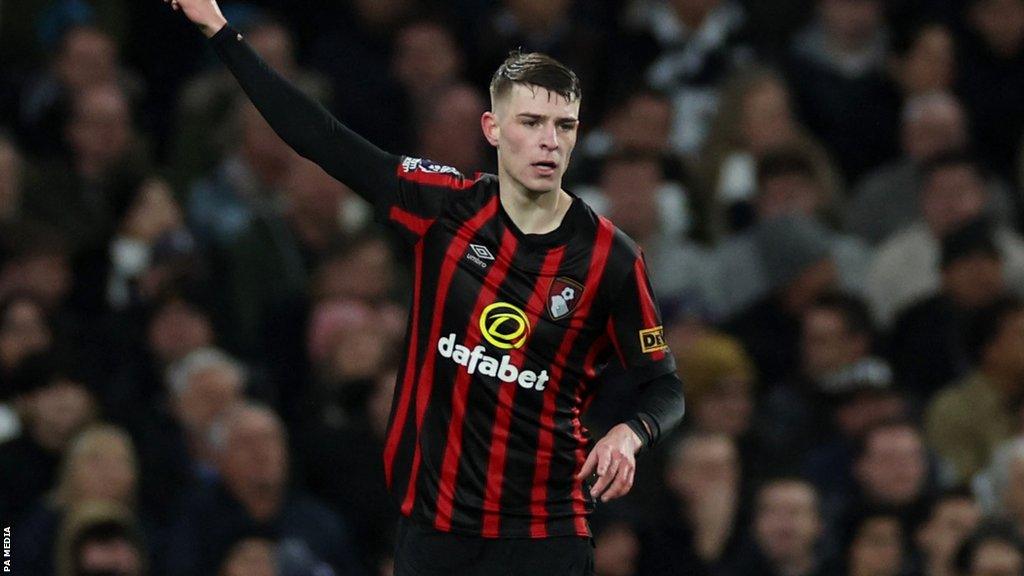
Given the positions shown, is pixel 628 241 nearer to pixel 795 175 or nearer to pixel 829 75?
pixel 795 175

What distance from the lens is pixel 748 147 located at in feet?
35.3

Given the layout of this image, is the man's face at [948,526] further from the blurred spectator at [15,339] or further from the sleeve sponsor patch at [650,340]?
the blurred spectator at [15,339]

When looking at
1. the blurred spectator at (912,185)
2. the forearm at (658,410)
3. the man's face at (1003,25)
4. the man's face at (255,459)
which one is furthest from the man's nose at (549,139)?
the man's face at (1003,25)

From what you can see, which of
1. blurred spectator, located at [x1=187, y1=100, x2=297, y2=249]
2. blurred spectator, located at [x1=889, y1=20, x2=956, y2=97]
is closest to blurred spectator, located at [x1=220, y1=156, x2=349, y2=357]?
blurred spectator, located at [x1=187, y1=100, x2=297, y2=249]

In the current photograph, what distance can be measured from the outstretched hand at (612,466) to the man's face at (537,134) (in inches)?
26.7

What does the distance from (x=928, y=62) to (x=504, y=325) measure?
21.5 ft

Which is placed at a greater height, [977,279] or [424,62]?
[424,62]

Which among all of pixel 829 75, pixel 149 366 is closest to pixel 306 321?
pixel 149 366

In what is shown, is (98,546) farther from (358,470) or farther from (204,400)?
(358,470)

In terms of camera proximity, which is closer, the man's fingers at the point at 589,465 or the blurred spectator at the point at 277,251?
the man's fingers at the point at 589,465

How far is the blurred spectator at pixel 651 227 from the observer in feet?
32.5

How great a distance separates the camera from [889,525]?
8.53m

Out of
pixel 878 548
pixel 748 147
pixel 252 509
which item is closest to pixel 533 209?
pixel 252 509

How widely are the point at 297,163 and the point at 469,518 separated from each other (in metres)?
5.26
